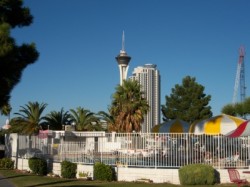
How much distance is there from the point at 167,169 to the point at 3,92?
9734 mm

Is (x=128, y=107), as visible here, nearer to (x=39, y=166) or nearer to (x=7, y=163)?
(x=7, y=163)

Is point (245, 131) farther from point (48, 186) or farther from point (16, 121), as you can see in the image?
point (16, 121)

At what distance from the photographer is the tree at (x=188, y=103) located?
55688 millimetres

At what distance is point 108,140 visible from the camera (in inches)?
909

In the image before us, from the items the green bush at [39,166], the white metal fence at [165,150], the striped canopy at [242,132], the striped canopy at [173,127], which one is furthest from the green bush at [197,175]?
the green bush at [39,166]

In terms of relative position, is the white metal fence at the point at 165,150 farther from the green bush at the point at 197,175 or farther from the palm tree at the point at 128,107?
the palm tree at the point at 128,107

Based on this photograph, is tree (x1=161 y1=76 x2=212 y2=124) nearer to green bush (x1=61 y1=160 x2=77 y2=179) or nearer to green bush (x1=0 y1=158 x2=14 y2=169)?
green bush (x1=0 y1=158 x2=14 y2=169)

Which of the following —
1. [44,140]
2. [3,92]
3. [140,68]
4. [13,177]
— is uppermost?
[140,68]

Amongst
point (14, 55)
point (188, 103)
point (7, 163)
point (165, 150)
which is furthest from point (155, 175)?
point (188, 103)

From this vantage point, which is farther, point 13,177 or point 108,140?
point 13,177

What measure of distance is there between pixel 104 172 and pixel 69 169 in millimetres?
2658

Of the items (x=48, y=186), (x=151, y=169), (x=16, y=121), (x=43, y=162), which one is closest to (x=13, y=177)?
(x=43, y=162)

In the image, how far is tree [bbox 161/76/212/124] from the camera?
5569 cm

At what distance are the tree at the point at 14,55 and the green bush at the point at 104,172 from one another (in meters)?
8.24
